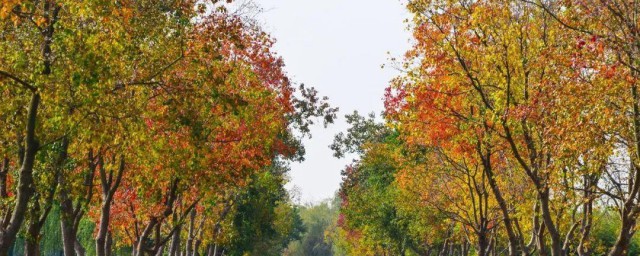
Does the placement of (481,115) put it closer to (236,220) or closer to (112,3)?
(112,3)

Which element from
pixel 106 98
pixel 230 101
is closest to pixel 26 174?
pixel 106 98

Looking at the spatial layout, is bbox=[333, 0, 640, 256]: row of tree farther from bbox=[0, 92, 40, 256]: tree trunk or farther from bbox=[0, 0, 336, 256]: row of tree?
bbox=[0, 92, 40, 256]: tree trunk

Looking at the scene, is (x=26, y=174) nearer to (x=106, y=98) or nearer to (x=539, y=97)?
(x=106, y=98)

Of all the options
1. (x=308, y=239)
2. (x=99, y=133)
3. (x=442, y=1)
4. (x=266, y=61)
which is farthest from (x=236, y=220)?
(x=308, y=239)

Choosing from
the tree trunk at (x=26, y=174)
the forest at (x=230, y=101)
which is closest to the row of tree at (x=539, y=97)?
the forest at (x=230, y=101)

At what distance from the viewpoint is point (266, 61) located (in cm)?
2769

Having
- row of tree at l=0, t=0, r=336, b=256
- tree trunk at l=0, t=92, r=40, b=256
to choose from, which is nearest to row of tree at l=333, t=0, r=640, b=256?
row of tree at l=0, t=0, r=336, b=256

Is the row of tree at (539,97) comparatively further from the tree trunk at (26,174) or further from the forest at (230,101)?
the tree trunk at (26,174)

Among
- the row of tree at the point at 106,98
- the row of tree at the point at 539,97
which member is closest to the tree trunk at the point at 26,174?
the row of tree at the point at 106,98

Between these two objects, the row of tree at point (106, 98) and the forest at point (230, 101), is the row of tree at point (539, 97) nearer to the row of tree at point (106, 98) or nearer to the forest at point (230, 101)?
the forest at point (230, 101)

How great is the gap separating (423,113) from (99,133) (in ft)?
36.2

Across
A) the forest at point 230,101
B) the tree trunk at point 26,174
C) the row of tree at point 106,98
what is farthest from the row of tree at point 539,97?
the tree trunk at point 26,174

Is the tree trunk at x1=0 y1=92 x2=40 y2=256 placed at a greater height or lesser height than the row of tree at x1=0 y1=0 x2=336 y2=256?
lesser

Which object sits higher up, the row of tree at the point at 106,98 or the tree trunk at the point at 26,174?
the row of tree at the point at 106,98
